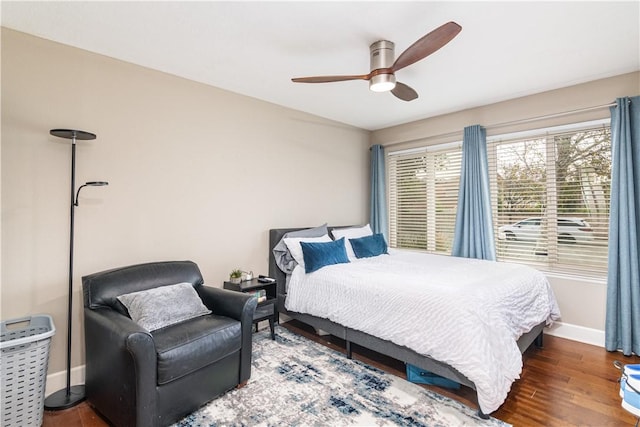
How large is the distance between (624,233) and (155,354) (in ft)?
13.3

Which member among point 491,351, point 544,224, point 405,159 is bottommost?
point 491,351

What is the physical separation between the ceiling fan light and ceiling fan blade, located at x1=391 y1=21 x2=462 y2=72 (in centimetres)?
11

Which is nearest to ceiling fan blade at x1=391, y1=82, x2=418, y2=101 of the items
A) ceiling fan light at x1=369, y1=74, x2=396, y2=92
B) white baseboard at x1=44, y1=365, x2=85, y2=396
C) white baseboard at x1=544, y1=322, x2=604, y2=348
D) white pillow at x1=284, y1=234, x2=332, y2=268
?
ceiling fan light at x1=369, y1=74, x2=396, y2=92

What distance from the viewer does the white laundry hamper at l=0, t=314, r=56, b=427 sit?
181cm

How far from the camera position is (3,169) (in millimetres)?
2229

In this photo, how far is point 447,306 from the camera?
7.14 feet

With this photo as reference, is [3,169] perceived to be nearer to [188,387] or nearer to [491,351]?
[188,387]

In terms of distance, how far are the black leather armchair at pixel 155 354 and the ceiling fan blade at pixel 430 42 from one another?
209 cm

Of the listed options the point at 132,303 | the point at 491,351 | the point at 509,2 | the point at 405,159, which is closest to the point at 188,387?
the point at 132,303

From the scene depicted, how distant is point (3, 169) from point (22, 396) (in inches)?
60.2

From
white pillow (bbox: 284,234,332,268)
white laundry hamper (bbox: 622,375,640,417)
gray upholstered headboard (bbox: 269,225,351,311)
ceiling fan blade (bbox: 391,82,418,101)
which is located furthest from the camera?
gray upholstered headboard (bbox: 269,225,351,311)

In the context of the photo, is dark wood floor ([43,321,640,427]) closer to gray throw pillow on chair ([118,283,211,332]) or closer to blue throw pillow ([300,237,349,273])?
gray throw pillow on chair ([118,283,211,332])

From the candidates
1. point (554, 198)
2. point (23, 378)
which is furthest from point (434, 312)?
point (23, 378)

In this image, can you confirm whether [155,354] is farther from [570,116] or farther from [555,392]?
[570,116]
